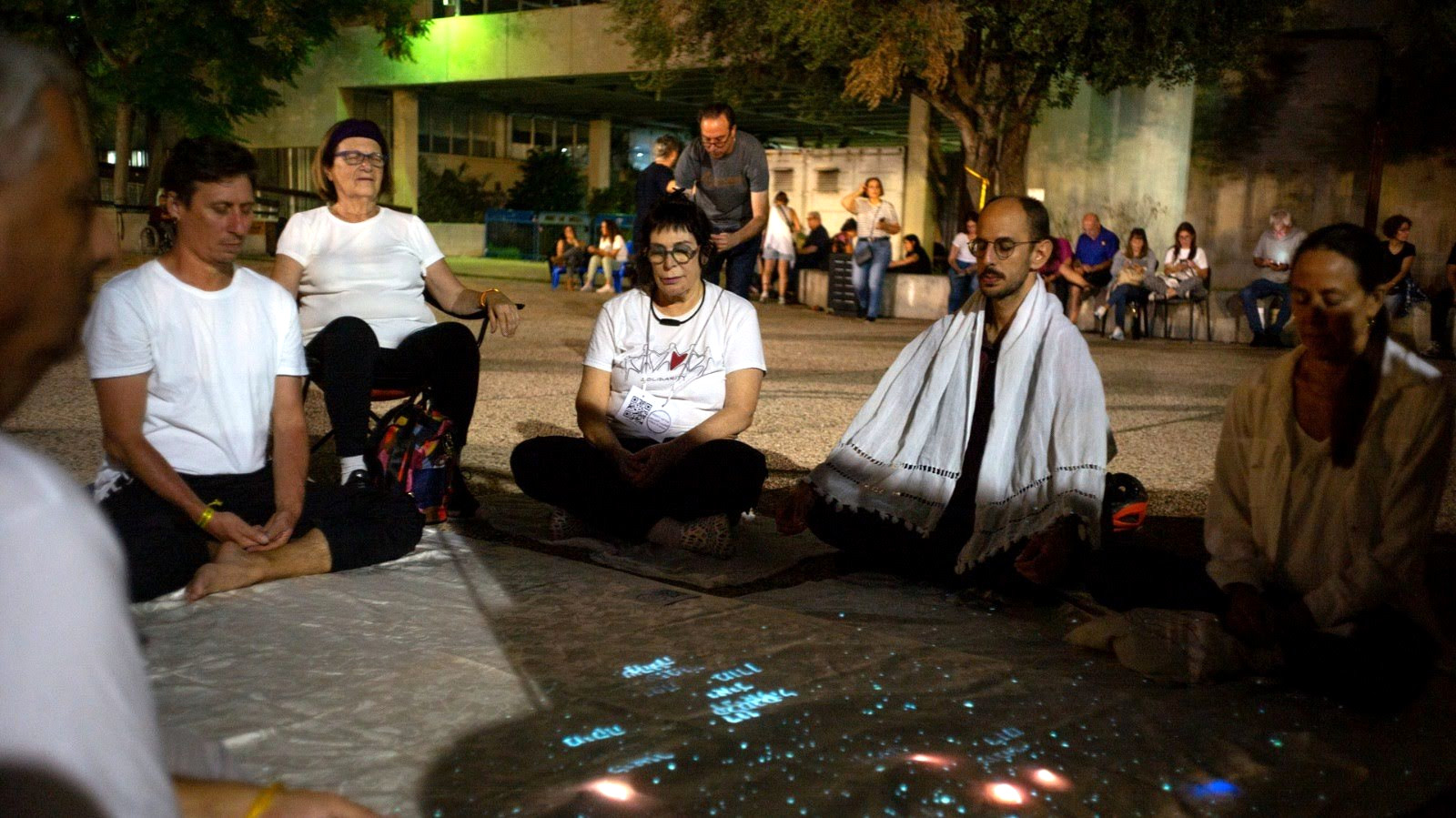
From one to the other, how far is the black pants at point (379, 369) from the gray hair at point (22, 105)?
142 inches

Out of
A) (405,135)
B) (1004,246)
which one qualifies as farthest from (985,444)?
(405,135)

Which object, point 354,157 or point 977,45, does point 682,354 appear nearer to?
point 354,157

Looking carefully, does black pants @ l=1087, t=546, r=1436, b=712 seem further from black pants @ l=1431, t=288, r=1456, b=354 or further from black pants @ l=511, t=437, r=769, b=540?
black pants @ l=1431, t=288, r=1456, b=354

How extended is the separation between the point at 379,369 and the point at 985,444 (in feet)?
7.12

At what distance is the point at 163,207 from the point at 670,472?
172 cm

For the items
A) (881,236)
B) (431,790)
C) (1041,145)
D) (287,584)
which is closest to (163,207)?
(287,584)

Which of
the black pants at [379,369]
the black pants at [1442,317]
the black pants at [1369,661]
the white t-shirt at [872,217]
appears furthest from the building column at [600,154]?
the black pants at [1369,661]

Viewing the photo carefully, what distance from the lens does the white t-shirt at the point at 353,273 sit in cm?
459

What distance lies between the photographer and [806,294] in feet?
59.7

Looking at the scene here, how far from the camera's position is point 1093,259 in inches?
587

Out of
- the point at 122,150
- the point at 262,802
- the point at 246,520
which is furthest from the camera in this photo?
the point at 122,150

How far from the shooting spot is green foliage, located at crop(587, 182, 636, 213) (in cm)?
3638

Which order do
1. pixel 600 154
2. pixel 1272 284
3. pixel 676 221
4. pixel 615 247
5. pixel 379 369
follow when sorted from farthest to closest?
pixel 600 154, pixel 615 247, pixel 1272 284, pixel 379 369, pixel 676 221

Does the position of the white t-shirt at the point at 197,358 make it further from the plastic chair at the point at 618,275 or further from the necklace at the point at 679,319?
the plastic chair at the point at 618,275
